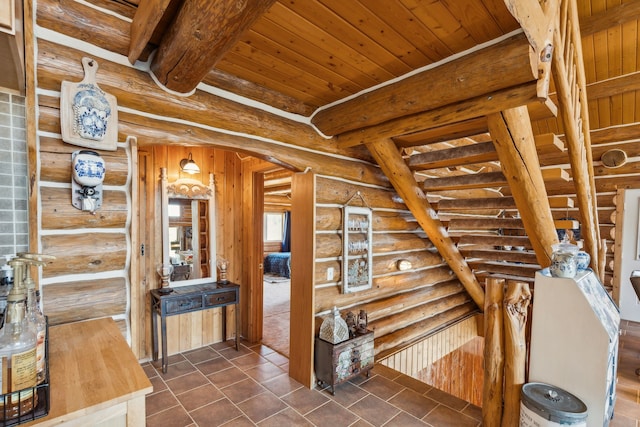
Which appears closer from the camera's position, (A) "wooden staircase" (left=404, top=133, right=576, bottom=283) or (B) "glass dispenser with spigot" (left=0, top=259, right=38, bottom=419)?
(B) "glass dispenser with spigot" (left=0, top=259, right=38, bottom=419)

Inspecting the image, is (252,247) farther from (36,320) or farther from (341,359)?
(36,320)

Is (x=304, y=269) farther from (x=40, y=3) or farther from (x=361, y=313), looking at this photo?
(x=40, y=3)

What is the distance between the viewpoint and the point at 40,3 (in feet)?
5.62

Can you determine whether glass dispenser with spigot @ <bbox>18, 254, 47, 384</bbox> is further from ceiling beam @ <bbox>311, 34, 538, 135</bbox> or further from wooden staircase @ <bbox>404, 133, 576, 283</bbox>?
wooden staircase @ <bbox>404, 133, 576, 283</bbox>

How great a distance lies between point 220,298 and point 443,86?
3.21 meters

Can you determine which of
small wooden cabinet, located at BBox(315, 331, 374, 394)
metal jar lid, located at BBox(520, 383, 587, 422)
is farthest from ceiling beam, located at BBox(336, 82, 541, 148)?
small wooden cabinet, located at BBox(315, 331, 374, 394)

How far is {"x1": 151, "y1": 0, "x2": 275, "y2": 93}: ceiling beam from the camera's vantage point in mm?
1352

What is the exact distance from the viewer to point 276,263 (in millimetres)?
9656

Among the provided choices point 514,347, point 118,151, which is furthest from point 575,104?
point 118,151

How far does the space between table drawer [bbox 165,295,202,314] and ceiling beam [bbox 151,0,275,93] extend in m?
2.29

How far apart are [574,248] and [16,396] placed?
317 centimetres

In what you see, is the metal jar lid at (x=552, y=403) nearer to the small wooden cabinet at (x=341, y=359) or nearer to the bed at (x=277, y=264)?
the small wooden cabinet at (x=341, y=359)

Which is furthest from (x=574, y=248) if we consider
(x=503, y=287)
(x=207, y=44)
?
(x=207, y=44)

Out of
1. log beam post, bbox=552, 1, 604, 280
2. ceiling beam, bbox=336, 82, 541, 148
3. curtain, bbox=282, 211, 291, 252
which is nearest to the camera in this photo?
ceiling beam, bbox=336, 82, 541, 148
